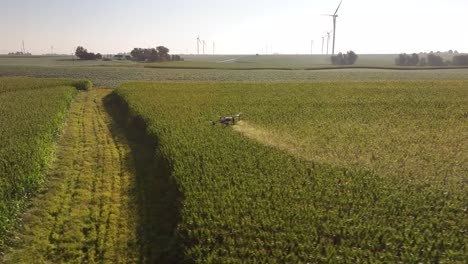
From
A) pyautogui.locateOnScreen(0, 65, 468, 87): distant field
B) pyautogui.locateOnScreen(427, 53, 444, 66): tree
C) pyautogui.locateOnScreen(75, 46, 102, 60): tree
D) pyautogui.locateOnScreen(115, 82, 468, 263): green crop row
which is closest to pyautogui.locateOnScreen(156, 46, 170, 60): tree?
pyautogui.locateOnScreen(75, 46, 102, 60): tree

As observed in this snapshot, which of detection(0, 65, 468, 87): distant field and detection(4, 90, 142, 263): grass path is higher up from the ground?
detection(0, 65, 468, 87): distant field

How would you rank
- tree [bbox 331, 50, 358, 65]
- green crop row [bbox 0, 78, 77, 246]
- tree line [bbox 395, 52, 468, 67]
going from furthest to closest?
tree [bbox 331, 50, 358, 65] → tree line [bbox 395, 52, 468, 67] → green crop row [bbox 0, 78, 77, 246]

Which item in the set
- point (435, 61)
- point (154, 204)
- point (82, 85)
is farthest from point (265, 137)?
point (435, 61)

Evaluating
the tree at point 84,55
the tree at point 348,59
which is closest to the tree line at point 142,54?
the tree at point 84,55

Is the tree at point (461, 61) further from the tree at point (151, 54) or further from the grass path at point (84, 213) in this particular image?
the grass path at point (84, 213)

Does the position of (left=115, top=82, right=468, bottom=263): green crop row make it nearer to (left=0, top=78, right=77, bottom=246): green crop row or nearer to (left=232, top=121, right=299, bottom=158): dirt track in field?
(left=232, top=121, right=299, bottom=158): dirt track in field

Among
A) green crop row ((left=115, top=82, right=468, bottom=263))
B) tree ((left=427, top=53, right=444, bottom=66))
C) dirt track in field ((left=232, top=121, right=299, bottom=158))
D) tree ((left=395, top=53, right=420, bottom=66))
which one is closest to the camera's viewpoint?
green crop row ((left=115, top=82, right=468, bottom=263))

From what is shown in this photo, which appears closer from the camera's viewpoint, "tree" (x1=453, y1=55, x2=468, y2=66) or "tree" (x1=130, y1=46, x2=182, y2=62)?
"tree" (x1=453, y1=55, x2=468, y2=66)
